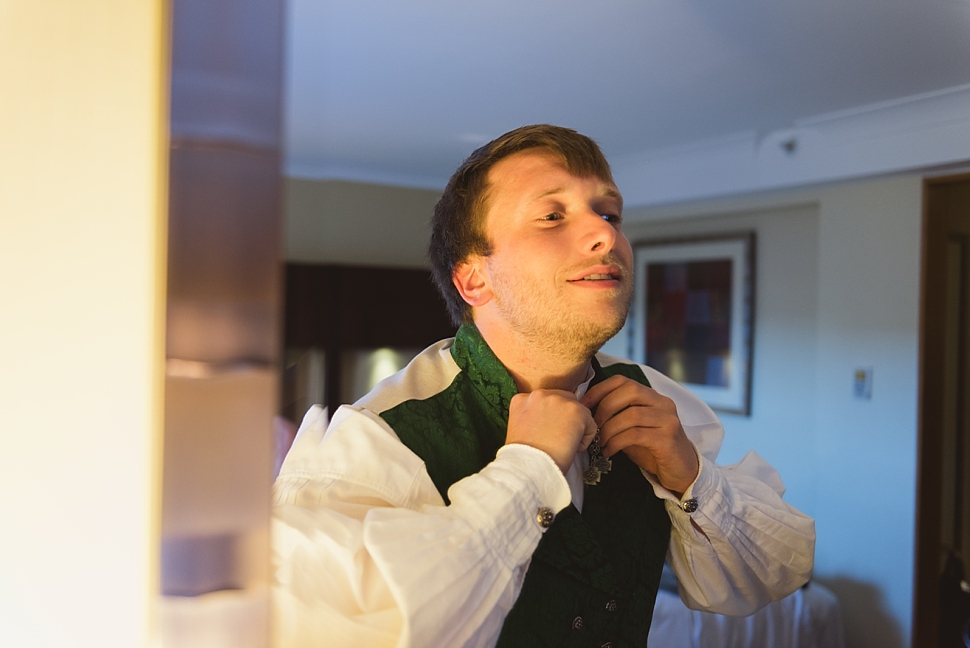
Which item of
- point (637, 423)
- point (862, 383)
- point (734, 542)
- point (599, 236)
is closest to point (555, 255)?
point (599, 236)

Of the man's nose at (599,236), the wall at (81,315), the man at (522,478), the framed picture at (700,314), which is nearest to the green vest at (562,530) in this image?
the man at (522,478)

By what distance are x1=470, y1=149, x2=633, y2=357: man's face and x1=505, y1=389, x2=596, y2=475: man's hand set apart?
0.17 ft

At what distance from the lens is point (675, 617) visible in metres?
0.59

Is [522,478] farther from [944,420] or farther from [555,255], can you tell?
[944,420]

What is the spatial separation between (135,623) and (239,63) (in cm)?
16

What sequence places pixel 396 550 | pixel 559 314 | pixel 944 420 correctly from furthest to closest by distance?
pixel 944 420 → pixel 559 314 → pixel 396 550

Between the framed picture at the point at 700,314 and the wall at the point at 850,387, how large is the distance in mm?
30

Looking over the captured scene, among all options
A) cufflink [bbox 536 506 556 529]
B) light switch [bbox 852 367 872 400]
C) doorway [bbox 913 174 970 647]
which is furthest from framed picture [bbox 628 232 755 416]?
cufflink [bbox 536 506 556 529]

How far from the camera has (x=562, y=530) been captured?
422mm

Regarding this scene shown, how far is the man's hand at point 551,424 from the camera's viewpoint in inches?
14.2

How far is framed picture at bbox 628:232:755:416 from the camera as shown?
98 centimetres

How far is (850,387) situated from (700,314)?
1.07 feet

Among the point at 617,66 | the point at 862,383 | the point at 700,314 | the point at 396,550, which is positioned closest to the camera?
the point at 396,550

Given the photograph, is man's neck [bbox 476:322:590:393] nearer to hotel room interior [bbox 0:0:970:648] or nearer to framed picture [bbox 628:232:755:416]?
hotel room interior [bbox 0:0:970:648]
